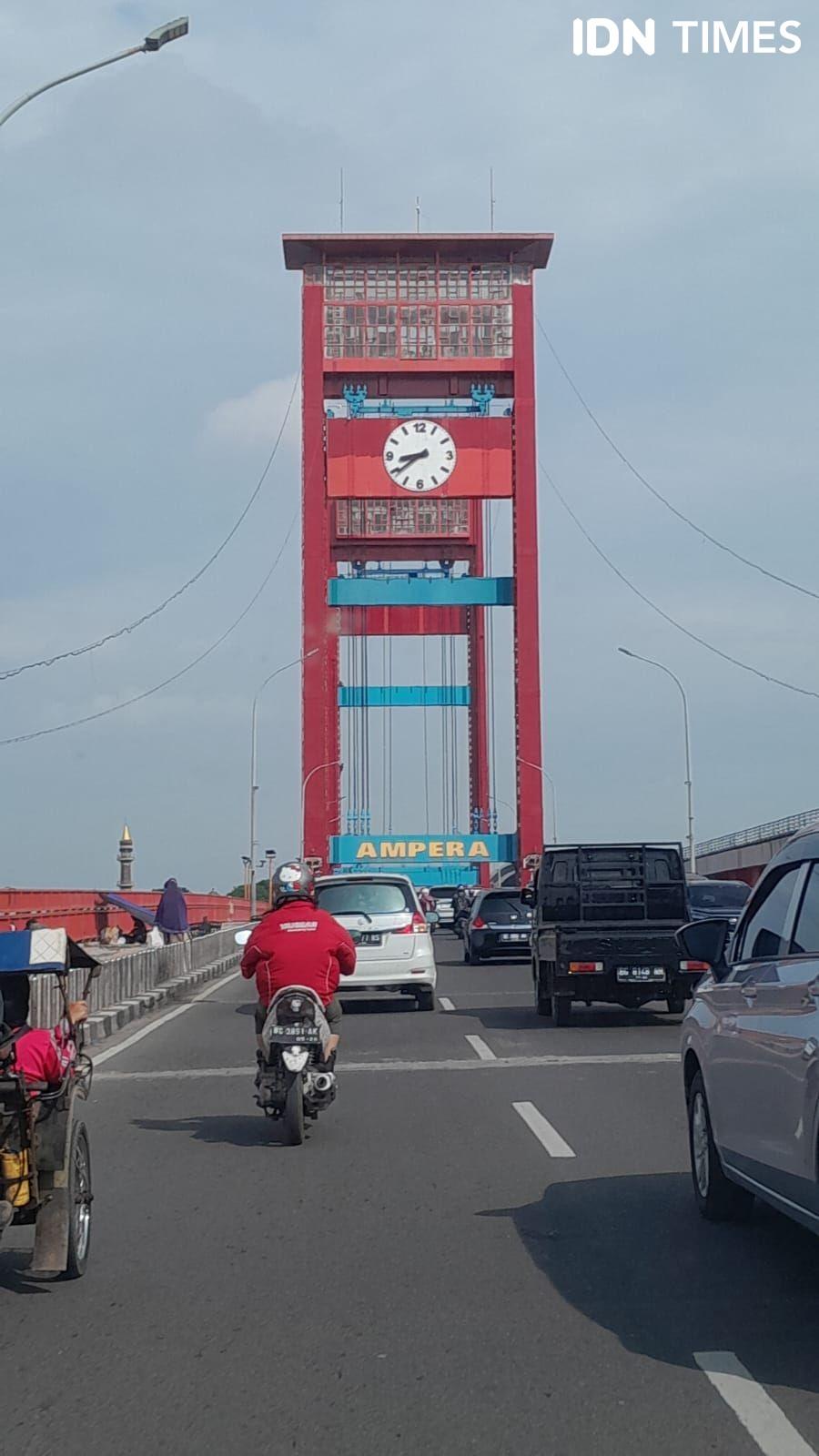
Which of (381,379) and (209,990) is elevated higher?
(381,379)

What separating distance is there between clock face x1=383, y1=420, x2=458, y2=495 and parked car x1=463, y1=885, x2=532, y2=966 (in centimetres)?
3402

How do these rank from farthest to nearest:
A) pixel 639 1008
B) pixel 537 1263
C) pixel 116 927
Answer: pixel 116 927, pixel 639 1008, pixel 537 1263

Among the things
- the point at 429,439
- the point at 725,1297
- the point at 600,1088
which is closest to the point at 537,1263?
the point at 725,1297

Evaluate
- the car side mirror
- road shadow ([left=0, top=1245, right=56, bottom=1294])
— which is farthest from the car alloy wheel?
road shadow ([left=0, top=1245, right=56, bottom=1294])

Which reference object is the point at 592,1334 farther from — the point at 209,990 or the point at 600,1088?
the point at 209,990

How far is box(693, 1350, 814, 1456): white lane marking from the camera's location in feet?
14.4

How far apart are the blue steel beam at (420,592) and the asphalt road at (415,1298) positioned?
54.0 meters

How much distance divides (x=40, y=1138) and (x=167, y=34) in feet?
42.9

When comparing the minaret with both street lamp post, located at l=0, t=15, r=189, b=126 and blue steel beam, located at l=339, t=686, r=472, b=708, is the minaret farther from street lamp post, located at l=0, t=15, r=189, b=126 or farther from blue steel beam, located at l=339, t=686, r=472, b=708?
street lamp post, located at l=0, t=15, r=189, b=126

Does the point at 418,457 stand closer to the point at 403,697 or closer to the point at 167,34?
the point at 403,697

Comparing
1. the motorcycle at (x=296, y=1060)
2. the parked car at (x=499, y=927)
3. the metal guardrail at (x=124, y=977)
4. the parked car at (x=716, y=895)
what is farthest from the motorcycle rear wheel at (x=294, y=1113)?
the parked car at (x=499, y=927)

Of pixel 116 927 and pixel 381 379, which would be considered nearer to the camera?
pixel 116 927

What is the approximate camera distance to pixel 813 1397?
4785mm

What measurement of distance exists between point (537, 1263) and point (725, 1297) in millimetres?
898
